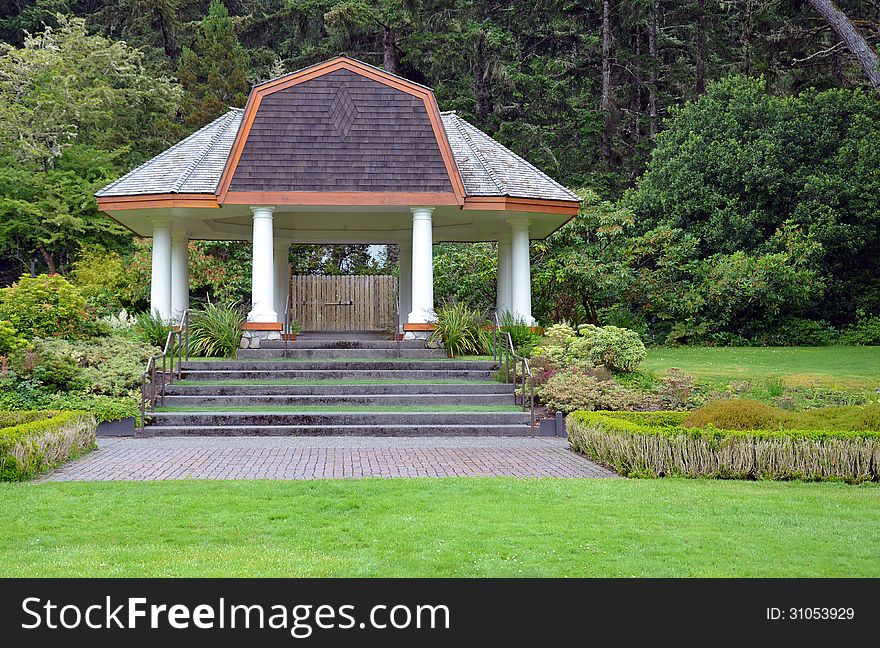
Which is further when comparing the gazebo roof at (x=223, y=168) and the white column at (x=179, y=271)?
the white column at (x=179, y=271)

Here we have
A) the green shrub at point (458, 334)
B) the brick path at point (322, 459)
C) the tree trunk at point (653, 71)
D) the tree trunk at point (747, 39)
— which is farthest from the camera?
the tree trunk at point (653, 71)

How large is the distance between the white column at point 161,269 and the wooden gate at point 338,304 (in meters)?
4.82

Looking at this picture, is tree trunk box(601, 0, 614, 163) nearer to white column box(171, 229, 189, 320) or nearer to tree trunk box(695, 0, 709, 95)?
tree trunk box(695, 0, 709, 95)

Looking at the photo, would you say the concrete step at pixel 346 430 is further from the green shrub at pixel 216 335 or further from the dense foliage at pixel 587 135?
the dense foliage at pixel 587 135

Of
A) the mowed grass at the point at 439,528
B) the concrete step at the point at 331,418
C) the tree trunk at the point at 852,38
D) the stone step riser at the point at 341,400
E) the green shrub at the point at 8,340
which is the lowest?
the mowed grass at the point at 439,528

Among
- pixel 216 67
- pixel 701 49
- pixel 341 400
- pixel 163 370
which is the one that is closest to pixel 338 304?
pixel 163 370

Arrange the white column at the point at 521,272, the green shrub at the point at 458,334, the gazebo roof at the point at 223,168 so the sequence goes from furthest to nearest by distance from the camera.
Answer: the white column at the point at 521,272
the gazebo roof at the point at 223,168
the green shrub at the point at 458,334

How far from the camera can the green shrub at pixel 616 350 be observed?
16141mm

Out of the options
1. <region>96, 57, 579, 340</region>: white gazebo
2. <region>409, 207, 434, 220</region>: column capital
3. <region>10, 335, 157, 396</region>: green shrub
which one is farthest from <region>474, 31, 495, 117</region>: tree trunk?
<region>10, 335, 157, 396</region>: green shrub

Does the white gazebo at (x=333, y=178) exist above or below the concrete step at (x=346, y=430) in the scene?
above

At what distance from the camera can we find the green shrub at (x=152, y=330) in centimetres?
1808

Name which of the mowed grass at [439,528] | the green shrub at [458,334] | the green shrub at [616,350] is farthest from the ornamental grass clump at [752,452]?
the green shrub at [458,334]

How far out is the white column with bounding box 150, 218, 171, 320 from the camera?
66.1 ft

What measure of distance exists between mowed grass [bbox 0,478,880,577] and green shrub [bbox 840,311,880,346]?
1937cm
